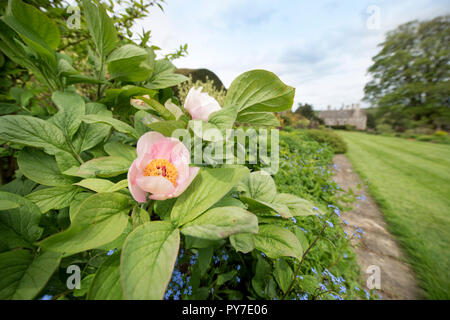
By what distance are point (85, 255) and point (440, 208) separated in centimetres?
459

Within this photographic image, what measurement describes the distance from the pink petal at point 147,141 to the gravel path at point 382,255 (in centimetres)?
119

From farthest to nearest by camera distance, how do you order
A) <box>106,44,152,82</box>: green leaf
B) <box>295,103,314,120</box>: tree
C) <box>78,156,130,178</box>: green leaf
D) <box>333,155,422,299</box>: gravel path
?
<box>295,103,314,120</box>: tree, <box>333,155,422,299</box>: gravel path, <box>106,44,152,82</box>: green leaf, <box>78,156,130,178</box>: green leaf

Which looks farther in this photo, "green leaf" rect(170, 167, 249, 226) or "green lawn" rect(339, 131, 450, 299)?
"green lawn" rect(339, 131, 450, 299)

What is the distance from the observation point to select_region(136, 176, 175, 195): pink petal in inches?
10.7

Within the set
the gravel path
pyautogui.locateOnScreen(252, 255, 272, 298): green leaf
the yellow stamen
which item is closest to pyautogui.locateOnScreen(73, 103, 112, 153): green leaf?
A: the yellow stamen

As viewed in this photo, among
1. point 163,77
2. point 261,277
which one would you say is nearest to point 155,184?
point 163,77

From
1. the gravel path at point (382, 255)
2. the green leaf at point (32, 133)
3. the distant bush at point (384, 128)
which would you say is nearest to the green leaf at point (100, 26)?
the green leaf at point (32, 133)

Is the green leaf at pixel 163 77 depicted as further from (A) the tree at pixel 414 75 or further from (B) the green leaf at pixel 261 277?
(A) the tree at pixel 414 75

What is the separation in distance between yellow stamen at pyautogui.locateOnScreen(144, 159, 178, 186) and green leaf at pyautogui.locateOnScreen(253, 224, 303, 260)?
0.24 meters

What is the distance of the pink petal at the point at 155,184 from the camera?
271 mm

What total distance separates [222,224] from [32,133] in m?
0.44

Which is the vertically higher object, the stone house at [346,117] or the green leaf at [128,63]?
the stone house at [346,117]

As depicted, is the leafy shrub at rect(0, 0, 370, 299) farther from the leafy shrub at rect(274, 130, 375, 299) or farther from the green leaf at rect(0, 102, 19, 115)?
the leafy shrub at rect(274, 130, 375, 299)
